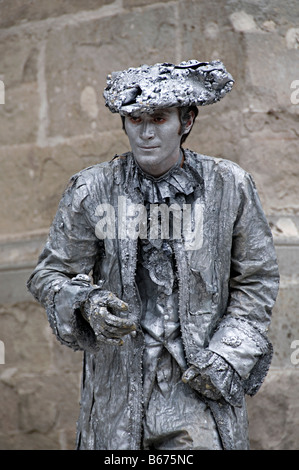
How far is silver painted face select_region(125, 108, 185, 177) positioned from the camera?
352 cm

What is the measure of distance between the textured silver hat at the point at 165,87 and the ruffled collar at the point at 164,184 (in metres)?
0.23

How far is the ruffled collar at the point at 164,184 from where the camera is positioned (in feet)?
11.9

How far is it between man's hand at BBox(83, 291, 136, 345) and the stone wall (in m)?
1.54

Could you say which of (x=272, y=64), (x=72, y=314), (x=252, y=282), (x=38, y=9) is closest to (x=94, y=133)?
(x=38, y=9)

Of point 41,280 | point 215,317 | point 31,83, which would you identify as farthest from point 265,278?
point 31,83

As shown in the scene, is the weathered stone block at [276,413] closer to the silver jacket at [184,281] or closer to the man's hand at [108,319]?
the silver jacket at [184,281]

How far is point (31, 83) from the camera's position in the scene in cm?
523

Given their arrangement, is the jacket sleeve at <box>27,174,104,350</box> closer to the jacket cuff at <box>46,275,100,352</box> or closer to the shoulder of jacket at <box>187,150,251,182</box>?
the jacket cuff at <box>46,275,100,352</box>

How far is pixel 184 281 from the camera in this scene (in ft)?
11.7

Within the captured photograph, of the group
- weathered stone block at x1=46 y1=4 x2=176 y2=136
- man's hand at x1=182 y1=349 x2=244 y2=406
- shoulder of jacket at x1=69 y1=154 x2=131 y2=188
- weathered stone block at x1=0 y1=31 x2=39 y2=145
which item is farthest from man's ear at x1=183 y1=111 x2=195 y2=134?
weathered stone block at x1=0 y1=31 x2=39 y2=145

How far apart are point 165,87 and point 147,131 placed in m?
0.15

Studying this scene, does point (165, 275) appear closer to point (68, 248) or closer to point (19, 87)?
point (68, 248)

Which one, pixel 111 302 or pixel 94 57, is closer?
pixel 111 302
